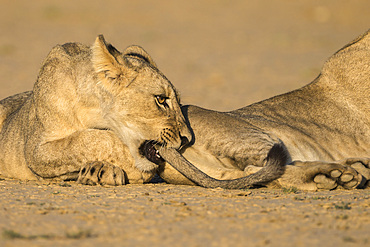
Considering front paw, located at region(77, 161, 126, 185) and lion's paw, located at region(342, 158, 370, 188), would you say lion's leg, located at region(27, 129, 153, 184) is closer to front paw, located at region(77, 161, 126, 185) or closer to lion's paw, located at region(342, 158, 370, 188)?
front paw, located at region(77, 161, 126, 185)

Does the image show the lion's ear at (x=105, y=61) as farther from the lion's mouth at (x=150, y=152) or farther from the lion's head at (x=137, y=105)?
the lion's mouth at (x=150, y=152)

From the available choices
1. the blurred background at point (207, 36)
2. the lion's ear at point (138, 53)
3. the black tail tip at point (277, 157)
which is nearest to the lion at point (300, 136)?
the black tail tip at point (277, 157)

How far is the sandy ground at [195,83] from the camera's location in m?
3.00

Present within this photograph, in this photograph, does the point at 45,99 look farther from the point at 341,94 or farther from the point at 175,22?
the point at 175,22

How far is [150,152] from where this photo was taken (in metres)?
5.24

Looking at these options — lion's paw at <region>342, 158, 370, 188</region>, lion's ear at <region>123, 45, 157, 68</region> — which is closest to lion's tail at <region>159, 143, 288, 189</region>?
lion's paw at <region>342, 158, 370, 188</region>

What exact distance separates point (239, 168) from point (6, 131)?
2.79 metres

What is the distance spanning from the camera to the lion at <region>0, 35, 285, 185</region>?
5.16 m

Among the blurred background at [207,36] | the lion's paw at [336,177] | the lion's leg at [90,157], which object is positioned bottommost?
the lion's paw at [336,177]

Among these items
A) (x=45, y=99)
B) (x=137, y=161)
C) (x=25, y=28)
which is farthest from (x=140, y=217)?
(x=25, y=28)

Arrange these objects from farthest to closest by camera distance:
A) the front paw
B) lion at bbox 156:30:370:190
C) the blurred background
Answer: the blurred background, the front paw, lion at bbox 156:30:370:190

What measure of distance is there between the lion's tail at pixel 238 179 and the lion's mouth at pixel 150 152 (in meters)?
0.11

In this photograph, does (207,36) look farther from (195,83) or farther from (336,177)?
(336,177)

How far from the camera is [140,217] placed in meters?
3.44
